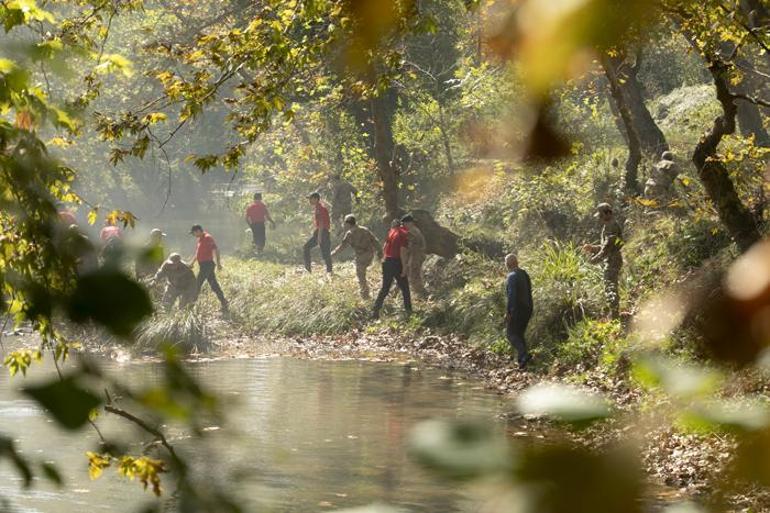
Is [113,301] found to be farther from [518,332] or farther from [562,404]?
[518,332]

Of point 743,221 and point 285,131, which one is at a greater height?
point 285,131

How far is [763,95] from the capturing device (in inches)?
1067

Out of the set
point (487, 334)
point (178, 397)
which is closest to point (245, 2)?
point (487, 334)

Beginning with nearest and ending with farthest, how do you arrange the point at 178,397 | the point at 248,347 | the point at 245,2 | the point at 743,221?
the point at 178,397
the point at 743,221
the point at 248,347
the point at 245,2

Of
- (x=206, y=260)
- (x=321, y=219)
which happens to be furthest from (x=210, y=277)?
(x=321, y=219)

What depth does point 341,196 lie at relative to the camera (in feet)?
101

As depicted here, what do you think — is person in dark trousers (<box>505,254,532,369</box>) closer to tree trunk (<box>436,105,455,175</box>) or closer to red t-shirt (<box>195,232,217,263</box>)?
red t-shirt (<box>195,232,217,263</box>)

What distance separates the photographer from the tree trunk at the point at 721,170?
10.3 meters

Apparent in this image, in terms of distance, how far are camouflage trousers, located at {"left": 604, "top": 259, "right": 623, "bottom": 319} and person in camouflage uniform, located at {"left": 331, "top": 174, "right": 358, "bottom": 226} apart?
13655mm

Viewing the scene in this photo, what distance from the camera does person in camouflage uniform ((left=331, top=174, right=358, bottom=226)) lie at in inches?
1213

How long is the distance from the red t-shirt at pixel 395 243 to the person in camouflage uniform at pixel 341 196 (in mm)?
7992

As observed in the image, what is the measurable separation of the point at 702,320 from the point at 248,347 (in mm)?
21326

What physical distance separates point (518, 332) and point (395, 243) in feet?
18.2

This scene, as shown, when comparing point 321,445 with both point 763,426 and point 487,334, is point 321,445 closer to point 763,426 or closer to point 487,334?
point 487,334
